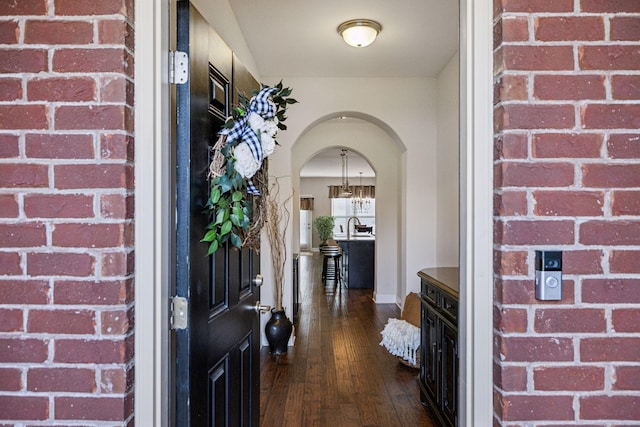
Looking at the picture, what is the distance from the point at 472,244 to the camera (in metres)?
1.17

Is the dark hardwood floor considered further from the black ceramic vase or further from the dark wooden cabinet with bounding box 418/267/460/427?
the dark wooden cabinet with bounding box 418/267/460/427

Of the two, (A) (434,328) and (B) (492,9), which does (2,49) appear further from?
(A) (434,328)

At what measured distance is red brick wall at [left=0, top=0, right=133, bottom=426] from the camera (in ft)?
3.57

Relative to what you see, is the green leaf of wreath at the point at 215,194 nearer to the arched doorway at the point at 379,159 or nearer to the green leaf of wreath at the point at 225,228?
the green leaf of wreath at the point at 225,228

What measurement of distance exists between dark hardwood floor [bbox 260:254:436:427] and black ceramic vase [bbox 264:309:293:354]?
10 centimetres

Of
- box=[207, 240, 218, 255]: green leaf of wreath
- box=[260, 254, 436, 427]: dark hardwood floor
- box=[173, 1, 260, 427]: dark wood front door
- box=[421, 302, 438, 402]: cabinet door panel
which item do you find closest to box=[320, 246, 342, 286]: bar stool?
box=[260, 254, 436, 427]: dark hardwood floor

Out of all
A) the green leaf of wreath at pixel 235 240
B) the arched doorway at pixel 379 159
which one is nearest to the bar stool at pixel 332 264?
the arched doorway at pixel 379 159

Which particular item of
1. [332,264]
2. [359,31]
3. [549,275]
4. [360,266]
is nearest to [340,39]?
[359,31]

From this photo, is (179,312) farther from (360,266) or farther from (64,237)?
(360,266)

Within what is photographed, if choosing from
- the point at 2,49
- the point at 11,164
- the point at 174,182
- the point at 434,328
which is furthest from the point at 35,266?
the point at 434,328

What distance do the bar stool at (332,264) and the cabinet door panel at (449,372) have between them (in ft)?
19.5

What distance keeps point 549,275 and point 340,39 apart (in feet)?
9.57

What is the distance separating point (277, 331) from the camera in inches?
158

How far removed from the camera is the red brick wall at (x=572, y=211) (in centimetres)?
110
